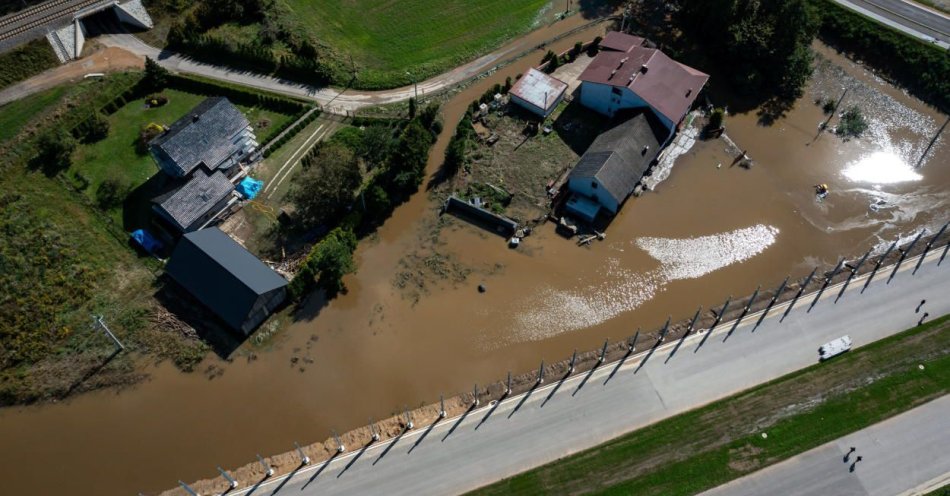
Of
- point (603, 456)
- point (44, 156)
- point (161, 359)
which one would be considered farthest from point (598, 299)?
point (44, 156)

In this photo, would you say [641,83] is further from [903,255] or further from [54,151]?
[54,151]

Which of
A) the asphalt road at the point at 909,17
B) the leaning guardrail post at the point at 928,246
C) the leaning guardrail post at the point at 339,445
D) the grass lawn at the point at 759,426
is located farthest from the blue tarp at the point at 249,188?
the asphalt road at the point at 909,17

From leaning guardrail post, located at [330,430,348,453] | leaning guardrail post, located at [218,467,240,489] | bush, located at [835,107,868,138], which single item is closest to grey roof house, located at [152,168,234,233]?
leaning guardrail post, located at [218,467,240,489]

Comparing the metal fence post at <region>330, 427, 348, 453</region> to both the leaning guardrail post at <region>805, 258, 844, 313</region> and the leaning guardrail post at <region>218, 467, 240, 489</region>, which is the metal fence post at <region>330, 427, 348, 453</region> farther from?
the leaning guardrail post at <region>805, 258, 844, 313</region>

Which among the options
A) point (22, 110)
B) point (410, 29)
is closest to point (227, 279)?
point (22, 110)

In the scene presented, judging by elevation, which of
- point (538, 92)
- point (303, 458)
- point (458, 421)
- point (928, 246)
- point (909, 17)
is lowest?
point (303, 458)

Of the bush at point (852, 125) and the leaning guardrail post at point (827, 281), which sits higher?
the bush at point (852, 125)

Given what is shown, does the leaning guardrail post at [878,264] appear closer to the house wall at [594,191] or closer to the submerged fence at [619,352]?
the submerged fence at [619,352]
